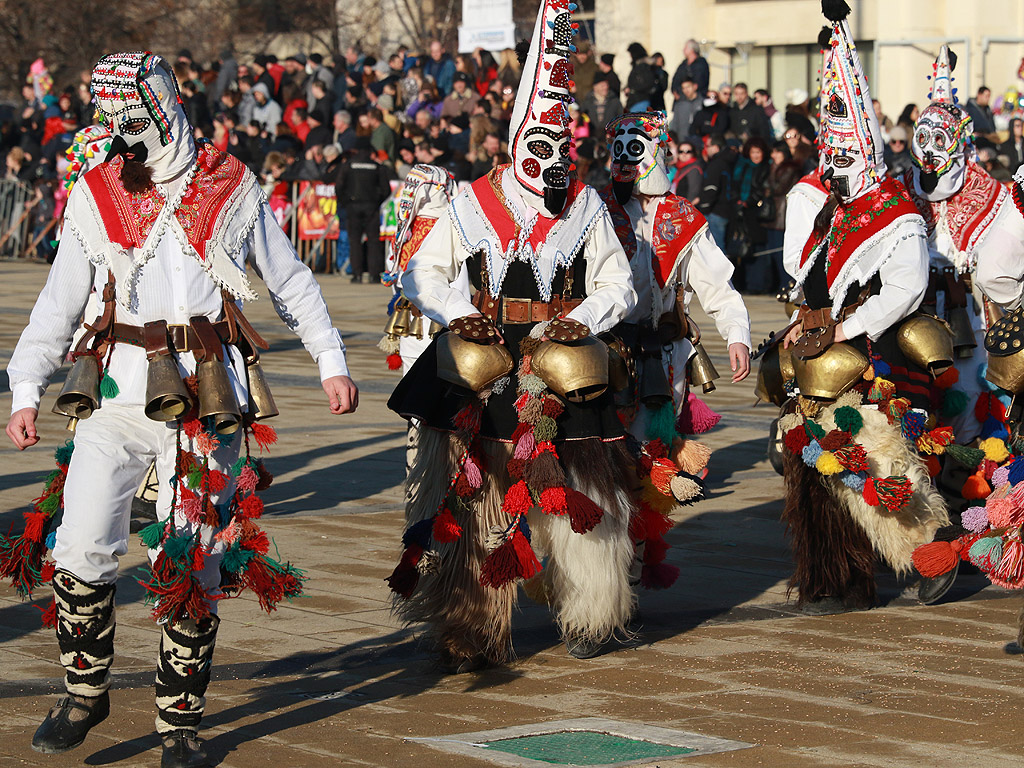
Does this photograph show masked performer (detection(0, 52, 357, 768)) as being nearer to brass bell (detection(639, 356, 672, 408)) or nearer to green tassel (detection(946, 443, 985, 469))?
brass bell (detection(639, 356, 672, 408))

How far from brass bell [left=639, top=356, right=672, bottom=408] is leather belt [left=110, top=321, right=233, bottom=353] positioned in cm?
266

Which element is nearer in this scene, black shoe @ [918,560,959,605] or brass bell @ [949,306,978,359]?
black shoe @ [918,560,959,605]

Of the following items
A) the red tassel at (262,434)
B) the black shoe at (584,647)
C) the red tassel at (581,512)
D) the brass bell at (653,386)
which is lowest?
the black shoe at (584,647)

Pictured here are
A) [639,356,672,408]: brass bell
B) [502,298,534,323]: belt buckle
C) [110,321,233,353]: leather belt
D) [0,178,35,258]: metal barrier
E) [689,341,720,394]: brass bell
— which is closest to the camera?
[110,321,233,353]: leather belt

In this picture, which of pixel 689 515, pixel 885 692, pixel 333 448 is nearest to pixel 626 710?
pixel 885 692

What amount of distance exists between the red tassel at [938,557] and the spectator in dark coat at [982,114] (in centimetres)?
1518

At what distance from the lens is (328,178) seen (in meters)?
23.8

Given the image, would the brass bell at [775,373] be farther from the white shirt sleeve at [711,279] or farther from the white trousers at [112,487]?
the white trousers at [112,487]

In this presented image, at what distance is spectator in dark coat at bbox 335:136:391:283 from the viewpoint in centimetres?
2278

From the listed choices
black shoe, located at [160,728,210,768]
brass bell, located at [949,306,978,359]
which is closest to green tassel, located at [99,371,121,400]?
black shoe, located at [160,728,210,768]

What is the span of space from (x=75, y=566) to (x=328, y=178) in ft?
62.5

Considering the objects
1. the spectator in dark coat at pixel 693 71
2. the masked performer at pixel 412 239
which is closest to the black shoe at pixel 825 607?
the masked performer at pixel 412 239

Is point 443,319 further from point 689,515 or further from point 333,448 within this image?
point 333,448

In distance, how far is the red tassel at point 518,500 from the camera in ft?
20.6
